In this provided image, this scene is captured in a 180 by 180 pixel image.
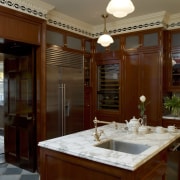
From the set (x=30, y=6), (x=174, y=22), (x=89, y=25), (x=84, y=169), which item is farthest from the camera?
(x=89, y=25)

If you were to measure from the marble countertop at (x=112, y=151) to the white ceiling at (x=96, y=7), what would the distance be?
2.05 m

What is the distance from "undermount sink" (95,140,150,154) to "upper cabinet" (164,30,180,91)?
234 centimetres

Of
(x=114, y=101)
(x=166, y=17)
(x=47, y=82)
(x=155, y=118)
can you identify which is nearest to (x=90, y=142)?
(x=47, y=82)

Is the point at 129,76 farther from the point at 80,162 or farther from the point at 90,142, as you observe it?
the point at 80,162

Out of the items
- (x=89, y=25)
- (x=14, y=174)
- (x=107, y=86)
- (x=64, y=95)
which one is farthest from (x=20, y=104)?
(x=89, y=25)

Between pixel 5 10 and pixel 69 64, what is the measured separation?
164 cm

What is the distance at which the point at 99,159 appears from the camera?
1.64 metres

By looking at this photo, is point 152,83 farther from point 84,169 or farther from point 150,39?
point 84,169

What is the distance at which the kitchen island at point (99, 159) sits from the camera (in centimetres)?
158

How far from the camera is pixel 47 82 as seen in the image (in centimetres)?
375

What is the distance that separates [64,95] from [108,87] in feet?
3.64

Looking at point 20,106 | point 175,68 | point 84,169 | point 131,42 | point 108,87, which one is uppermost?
point 131,42

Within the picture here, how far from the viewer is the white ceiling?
11.2 feet

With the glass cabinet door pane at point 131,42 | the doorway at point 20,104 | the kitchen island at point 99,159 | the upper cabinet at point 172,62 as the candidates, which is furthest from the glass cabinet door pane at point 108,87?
the kitchen island at point 99,159
